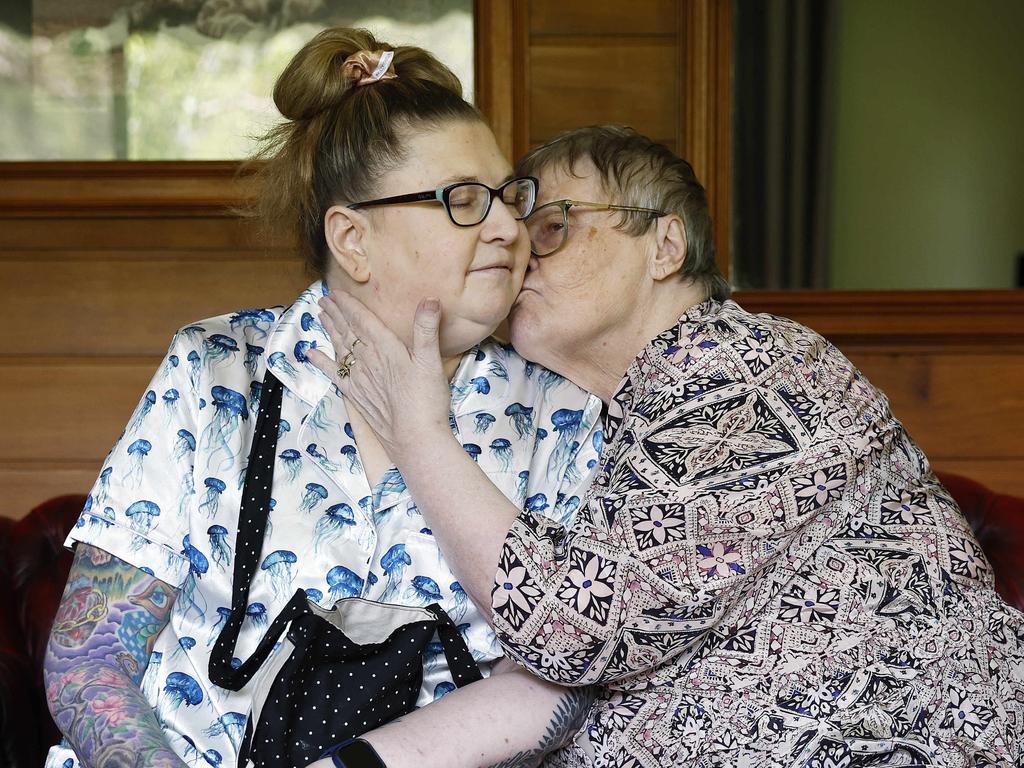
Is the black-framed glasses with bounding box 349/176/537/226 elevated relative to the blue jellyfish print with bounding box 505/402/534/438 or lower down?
elevated

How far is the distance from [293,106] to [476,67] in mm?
1001

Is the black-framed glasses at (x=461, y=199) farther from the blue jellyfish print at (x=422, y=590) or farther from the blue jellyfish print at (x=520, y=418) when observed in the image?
the blue jellyfish print at (x=422, y=590)

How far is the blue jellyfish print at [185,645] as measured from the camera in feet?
5.25

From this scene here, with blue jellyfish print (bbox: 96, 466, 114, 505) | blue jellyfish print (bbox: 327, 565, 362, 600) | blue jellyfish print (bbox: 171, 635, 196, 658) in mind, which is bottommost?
blue jellyfish print (bbox: 171, 635, 196, 658)

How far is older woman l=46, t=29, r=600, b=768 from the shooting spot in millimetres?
1535

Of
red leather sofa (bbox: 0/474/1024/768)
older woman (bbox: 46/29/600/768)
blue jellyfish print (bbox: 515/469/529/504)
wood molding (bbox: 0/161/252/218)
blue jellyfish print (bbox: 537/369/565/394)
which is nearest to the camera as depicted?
older woman (bbox: 46/29/600/768)

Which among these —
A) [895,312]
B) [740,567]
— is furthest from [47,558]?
[895,312]

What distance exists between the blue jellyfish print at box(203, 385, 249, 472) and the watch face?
468 millimetres

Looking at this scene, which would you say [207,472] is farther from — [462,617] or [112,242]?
[112,242]

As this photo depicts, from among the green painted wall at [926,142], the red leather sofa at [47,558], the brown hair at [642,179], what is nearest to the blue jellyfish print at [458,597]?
the brown hair at [642,179]

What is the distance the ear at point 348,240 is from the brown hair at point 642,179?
1.08 ft

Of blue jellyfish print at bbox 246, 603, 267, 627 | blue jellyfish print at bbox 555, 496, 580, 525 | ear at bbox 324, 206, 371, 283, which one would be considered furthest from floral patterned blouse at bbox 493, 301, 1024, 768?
ear at bbox 324, 206, 371, 283

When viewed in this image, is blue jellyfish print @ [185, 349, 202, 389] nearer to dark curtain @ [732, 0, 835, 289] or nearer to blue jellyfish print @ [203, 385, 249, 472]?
blue jellyfish print @ [203, 385, 249, 472]

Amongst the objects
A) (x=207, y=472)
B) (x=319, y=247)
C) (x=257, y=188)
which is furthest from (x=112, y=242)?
(x=207, y=472)
